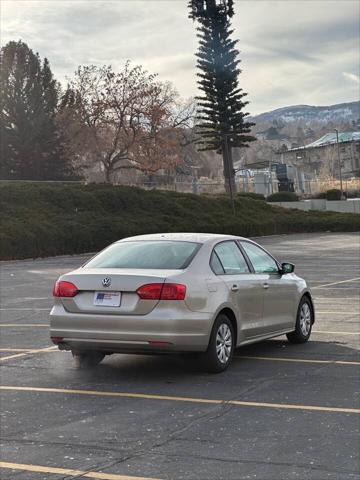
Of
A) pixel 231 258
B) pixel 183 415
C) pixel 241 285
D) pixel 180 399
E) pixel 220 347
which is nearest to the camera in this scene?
pixel 183 415

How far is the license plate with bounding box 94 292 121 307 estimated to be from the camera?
288 inches

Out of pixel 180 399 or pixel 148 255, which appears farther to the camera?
pixel 148 255

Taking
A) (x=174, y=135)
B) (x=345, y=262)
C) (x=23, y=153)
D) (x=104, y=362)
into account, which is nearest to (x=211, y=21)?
(x=174, y=135)

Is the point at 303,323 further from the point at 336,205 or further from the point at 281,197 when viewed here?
the point at 336,205

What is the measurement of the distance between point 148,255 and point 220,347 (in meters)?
1.28

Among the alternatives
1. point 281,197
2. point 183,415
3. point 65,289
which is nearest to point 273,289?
point 65,289

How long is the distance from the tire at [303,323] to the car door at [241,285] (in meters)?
1.13

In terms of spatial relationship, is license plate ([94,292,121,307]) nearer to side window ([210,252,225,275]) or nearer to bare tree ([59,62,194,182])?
side window ([210,252,225,275])

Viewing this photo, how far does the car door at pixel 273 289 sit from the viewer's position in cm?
868

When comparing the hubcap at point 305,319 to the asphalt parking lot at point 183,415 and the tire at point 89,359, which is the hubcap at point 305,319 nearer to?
the asphalt parking lot at point 183,415

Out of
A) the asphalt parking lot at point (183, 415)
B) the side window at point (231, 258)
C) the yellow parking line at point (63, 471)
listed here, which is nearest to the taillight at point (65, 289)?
the asphalt parking lot at point (183, 415)

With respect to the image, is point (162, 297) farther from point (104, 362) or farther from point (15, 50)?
point (15, 50)

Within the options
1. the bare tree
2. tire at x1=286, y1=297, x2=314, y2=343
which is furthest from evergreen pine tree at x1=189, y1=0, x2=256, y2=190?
tire at x1=286, y1=297, x2=314, y2=343

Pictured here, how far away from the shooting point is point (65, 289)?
25.1 ft
